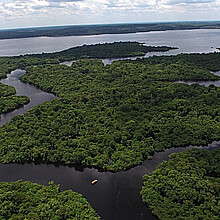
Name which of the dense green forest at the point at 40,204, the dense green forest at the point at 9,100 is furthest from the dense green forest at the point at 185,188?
the dense green forest at the point at 9,100

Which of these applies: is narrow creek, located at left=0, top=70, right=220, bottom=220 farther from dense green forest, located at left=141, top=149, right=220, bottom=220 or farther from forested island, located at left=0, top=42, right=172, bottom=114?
forested island, located at left=0, top=42, right=172, bottom=114

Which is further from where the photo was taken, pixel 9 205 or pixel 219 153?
pixel 219 153

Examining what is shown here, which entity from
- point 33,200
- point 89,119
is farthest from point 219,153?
point 33,200

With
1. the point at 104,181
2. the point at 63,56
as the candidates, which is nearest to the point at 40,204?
the point at 104,181

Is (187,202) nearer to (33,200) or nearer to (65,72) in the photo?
(33,200)

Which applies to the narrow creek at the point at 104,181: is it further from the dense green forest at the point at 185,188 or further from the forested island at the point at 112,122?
the dense green forest at the point at 185,188

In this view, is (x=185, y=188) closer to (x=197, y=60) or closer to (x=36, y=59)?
(x=197, y=60)

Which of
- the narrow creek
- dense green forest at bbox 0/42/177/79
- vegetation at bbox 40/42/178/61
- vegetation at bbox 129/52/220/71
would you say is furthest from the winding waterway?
vegetation at bbox 129/52/220/71
